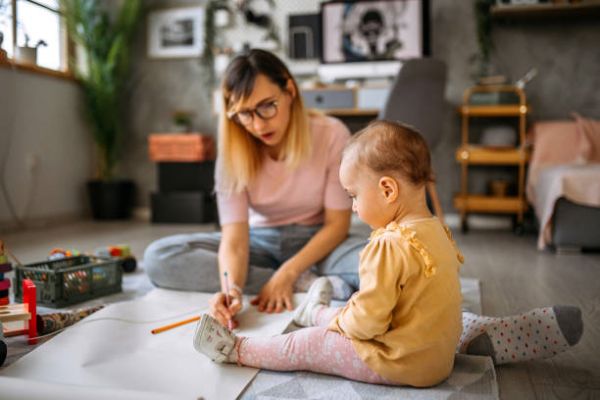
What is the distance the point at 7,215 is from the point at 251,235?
218 centimetres

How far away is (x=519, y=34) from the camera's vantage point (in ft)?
11.3

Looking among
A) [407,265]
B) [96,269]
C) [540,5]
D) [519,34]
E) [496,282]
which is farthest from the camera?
[519,34]

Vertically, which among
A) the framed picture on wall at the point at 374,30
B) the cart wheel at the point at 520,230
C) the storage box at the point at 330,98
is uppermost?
the framed picture on wall at the point at 374,30

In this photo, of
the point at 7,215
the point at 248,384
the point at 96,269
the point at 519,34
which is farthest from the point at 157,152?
the point at 248,384

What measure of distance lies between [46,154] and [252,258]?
8.22ft

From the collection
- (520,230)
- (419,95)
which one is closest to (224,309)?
(419,95)

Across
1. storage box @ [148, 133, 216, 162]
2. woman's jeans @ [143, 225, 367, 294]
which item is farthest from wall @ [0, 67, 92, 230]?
woman's jeans @ [143, 225, 367, 294]

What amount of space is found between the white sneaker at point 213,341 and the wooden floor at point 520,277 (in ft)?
1.74

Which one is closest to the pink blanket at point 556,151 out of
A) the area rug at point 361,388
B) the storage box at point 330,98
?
the storage box at point 330,98

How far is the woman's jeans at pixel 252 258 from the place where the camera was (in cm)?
160

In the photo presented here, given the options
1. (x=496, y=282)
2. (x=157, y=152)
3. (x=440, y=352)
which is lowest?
(x=496, y=282)

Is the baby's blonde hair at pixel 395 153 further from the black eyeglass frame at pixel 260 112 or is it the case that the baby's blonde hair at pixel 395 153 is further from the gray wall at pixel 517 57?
the gray wall at pixel 517 57

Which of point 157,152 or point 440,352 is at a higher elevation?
point 157,152

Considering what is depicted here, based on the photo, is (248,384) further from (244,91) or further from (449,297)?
(244,91)
